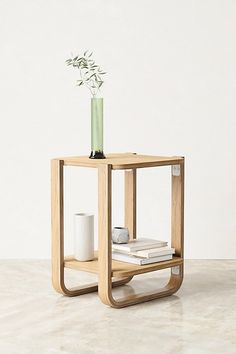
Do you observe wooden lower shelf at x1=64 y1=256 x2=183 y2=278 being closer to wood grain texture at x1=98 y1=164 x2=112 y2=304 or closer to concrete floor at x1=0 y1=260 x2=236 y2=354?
wood grain texture at x1=98 y1=164 x2=112 y2=304

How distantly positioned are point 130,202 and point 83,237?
1.26ft

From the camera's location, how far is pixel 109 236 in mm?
3148

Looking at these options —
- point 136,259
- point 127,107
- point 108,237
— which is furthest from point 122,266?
point 127,107

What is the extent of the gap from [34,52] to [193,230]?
51.6 inches

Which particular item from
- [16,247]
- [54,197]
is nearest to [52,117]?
[16,247]

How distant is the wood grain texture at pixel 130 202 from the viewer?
3.66 metres

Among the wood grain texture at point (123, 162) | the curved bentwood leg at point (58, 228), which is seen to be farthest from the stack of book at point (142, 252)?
the wood grain texture at point (123, 162)

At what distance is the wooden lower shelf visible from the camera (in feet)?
10.5

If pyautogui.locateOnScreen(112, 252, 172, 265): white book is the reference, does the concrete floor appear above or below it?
below

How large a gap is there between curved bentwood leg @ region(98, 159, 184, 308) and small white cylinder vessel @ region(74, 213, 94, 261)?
223mm

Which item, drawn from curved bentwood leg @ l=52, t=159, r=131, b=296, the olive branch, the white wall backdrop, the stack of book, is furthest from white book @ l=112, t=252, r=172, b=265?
the white wall backdrop

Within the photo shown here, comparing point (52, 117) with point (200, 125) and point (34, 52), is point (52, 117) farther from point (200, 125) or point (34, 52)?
point (200, 125)

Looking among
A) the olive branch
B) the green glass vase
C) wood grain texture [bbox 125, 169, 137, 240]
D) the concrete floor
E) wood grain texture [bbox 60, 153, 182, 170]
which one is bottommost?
the concrete floor

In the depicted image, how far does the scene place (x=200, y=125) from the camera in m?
4.27
